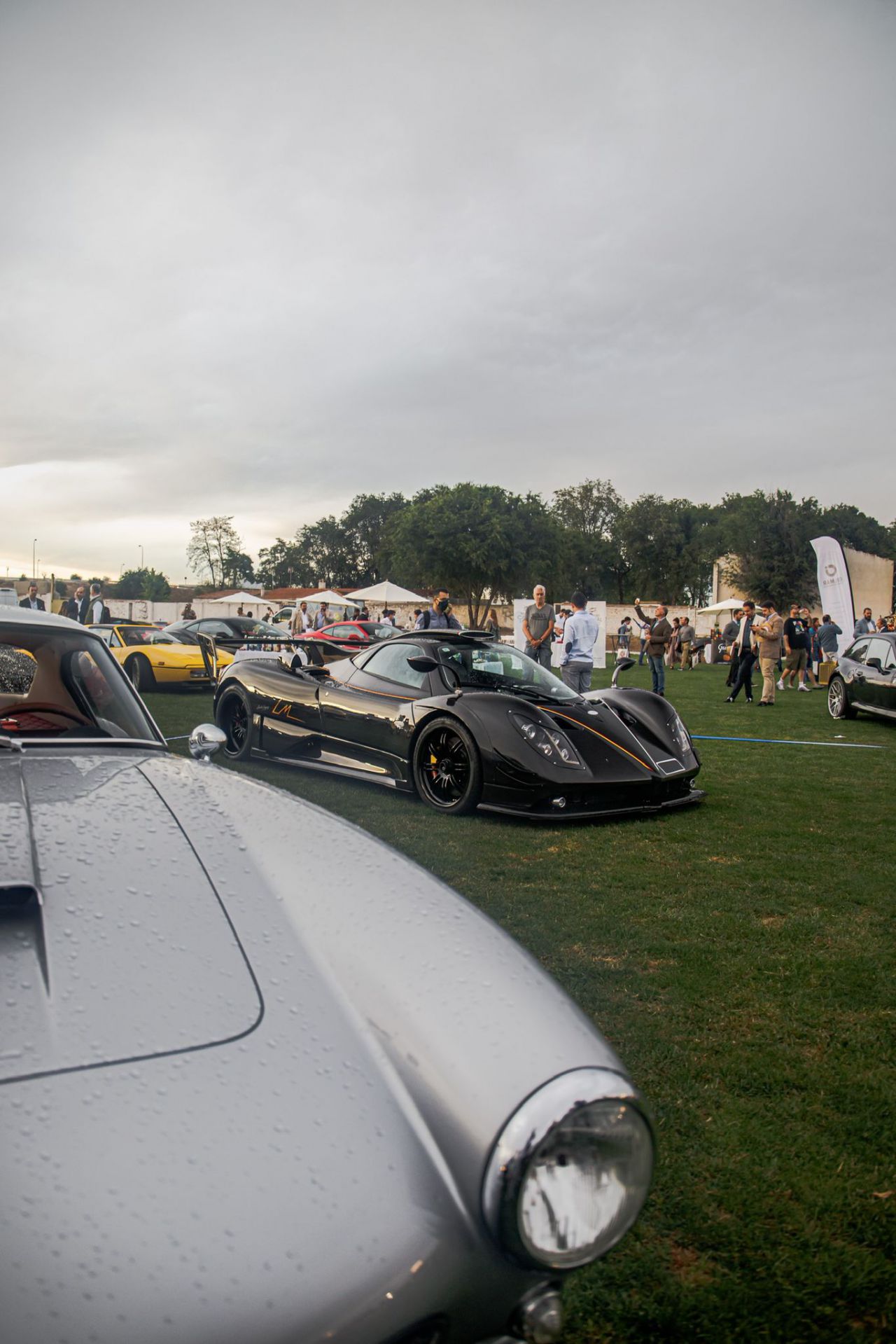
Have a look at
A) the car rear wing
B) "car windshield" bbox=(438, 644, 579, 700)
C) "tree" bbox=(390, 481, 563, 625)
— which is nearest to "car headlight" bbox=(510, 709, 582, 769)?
"car windshield" bbox=(438, 644, 579, 700)

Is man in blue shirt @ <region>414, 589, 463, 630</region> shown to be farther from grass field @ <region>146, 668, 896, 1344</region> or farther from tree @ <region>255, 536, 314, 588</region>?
tree @ <region>255, 536, 314, 588</region>

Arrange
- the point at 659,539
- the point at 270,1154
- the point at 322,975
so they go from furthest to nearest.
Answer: the point at 659,539
the point at 322,975
the point at 270,1154

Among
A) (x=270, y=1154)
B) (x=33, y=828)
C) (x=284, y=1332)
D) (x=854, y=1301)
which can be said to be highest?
(x=33, y=828)

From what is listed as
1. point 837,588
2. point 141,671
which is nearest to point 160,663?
point 141,671

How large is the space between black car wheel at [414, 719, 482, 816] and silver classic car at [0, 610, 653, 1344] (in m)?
4.10

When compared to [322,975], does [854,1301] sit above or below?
below

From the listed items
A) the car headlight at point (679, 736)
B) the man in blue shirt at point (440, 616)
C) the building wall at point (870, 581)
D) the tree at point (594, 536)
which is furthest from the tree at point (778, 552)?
the car headlight at point (679, 736)

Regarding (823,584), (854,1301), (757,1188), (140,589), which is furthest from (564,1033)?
(140,589)

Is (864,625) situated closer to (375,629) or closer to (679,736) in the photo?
(375,629)

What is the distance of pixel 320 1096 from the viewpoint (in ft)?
3.81

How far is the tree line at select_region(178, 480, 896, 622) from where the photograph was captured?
4919cm

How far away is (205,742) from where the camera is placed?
271 cm

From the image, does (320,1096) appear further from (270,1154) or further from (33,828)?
(33,828)

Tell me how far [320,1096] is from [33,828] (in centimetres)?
82
